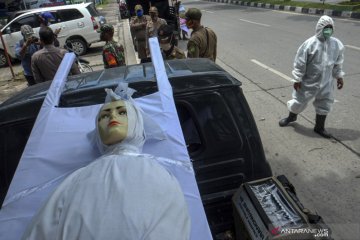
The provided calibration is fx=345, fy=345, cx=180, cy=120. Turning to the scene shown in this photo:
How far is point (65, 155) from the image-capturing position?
1825mm

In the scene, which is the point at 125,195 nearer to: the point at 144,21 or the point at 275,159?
the point at 275,159

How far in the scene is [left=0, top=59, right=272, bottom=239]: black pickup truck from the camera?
2146 mm

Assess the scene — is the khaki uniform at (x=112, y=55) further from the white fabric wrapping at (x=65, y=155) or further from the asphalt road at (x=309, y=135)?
the white fabric wrapping at (x=65, y=155)

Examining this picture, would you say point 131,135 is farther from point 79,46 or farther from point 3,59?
point 3,59

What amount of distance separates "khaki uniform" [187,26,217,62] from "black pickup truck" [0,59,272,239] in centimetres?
229

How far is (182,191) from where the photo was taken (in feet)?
5.06

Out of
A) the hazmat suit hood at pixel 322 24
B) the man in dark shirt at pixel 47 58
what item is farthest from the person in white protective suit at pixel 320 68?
the man in dark shirt at pixel 47 58

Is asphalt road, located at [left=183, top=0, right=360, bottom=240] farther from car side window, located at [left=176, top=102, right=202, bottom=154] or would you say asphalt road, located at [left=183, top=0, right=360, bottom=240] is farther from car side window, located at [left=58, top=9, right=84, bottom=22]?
car side window, located at [left=58, top=9, right=84, bottom=22]

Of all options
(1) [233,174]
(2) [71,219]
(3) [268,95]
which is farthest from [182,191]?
(3) [268,95]

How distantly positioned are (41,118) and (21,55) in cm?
430

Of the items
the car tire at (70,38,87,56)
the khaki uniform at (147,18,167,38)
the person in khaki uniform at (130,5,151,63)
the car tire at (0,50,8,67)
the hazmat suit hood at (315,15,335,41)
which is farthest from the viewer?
the car tire at (70,38,87,56)

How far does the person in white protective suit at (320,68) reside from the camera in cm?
419

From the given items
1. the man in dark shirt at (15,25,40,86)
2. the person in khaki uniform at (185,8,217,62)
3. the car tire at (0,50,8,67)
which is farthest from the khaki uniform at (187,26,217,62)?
the car tire at (0,50,8,67)

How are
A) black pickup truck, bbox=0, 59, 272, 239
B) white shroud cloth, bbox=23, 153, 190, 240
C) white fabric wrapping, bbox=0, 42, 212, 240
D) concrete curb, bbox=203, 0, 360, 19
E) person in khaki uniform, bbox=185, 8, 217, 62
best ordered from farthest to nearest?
concrete curb, bbox=203, 0, 360, 19
person in khaki uniform, bbox=185, 8, 217, 62
black pickup truck, bbox=0, 59, 272, 239
white fabric wrapping, bbox=0, 42, 212, 240
white shroud cloth, bbox=23, 153, 190, 240
